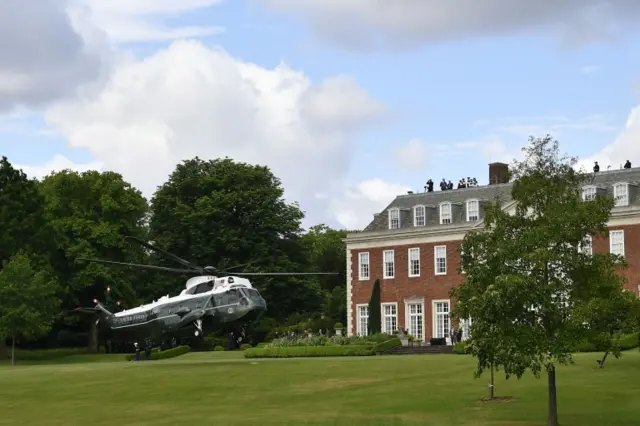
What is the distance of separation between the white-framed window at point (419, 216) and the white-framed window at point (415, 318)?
5.57 meters

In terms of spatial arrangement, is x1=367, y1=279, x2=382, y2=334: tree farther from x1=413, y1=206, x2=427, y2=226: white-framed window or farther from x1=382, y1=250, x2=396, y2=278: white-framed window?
x1=413, y1=206, x2=427, y2=226: white-framed window

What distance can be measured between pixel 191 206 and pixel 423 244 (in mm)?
21725

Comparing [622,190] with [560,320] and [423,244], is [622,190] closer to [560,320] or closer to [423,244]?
[423,244]

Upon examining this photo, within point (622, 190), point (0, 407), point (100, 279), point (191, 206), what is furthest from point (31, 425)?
point (191, 206)

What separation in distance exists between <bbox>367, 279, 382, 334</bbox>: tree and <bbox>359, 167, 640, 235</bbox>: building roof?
4.24 metres

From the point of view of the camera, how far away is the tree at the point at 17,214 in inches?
2889

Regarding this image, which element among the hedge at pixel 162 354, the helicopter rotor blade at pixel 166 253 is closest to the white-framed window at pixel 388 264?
the hedge at pixel 162 354

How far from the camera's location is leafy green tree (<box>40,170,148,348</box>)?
261 ft

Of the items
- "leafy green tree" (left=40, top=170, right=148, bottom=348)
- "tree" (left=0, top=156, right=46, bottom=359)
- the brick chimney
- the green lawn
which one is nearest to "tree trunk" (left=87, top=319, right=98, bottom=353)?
"leafy green tree" (left=40, top=170, right=148, bottom=348)

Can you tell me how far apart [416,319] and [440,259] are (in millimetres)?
4434

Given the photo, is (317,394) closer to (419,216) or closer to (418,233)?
(418,233)

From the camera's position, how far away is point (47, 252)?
7594 cm

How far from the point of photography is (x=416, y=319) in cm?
7394

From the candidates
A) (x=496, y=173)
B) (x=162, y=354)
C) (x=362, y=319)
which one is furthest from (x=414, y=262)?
(x=162, y=354)
